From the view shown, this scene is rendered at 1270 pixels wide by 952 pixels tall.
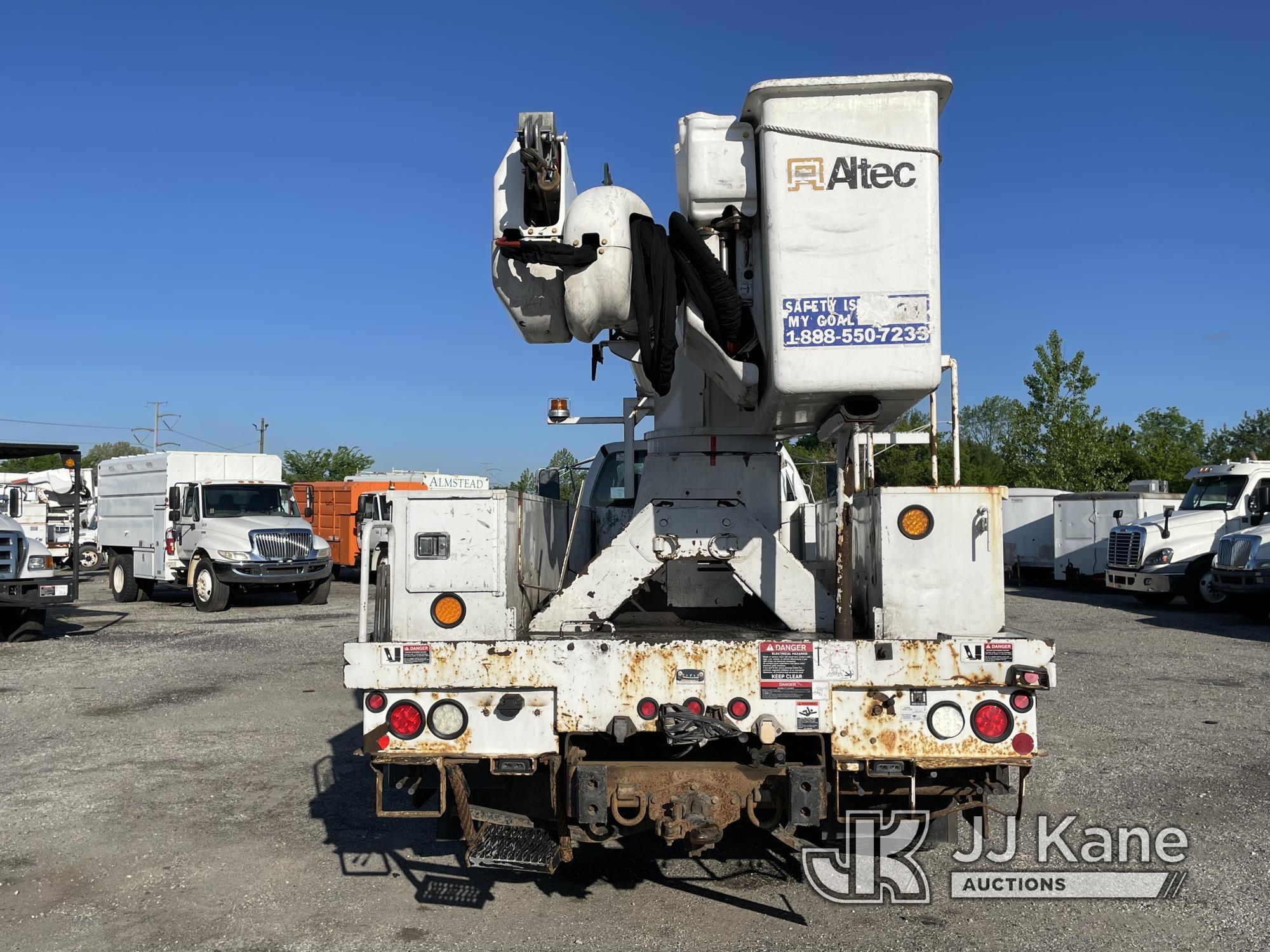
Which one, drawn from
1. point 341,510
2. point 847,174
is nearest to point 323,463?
point 341,510

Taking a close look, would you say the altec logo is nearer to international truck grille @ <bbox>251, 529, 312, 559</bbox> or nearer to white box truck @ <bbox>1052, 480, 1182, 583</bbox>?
international truck grille @ <bbox>251, 529, 312, 559</bbox>

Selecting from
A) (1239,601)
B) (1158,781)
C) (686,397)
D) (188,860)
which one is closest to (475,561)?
(686,397)

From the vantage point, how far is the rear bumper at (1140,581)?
19.6 meters

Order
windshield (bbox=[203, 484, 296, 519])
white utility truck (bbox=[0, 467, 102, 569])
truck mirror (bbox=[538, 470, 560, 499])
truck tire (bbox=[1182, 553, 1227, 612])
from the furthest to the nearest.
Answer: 1. windshield (bbox=[203, 484, 296, 519])
2. truck tire (bbox=[1182, 553, 1227, 612])
3. white utility truck (bbox=[0, 467, 102, 569])
4. truck mirror (bbox=[538, 470, 560, 499])

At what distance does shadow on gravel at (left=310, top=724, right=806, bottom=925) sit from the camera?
5012 millimetres

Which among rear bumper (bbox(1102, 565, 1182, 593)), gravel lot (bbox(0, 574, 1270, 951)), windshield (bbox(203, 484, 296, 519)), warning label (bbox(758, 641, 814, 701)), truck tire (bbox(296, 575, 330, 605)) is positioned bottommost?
gravel lot (bbox(0, 574, 1270, 951))

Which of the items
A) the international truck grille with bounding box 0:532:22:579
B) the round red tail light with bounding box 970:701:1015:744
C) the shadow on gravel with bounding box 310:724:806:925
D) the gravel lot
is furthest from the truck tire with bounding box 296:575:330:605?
the round red tail light with bounding box 970:701:1015:744

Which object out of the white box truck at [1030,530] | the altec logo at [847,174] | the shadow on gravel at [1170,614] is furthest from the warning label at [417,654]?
the white box truck at [1030,530]

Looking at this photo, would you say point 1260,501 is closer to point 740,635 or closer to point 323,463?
point 740,635

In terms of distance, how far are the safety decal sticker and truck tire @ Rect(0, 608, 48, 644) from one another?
14.6 meters

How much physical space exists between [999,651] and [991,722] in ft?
0.98

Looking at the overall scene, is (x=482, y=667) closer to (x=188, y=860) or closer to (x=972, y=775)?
(x=972, y=775)

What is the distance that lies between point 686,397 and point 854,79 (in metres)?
2.06

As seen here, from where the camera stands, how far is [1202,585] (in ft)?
63.9
